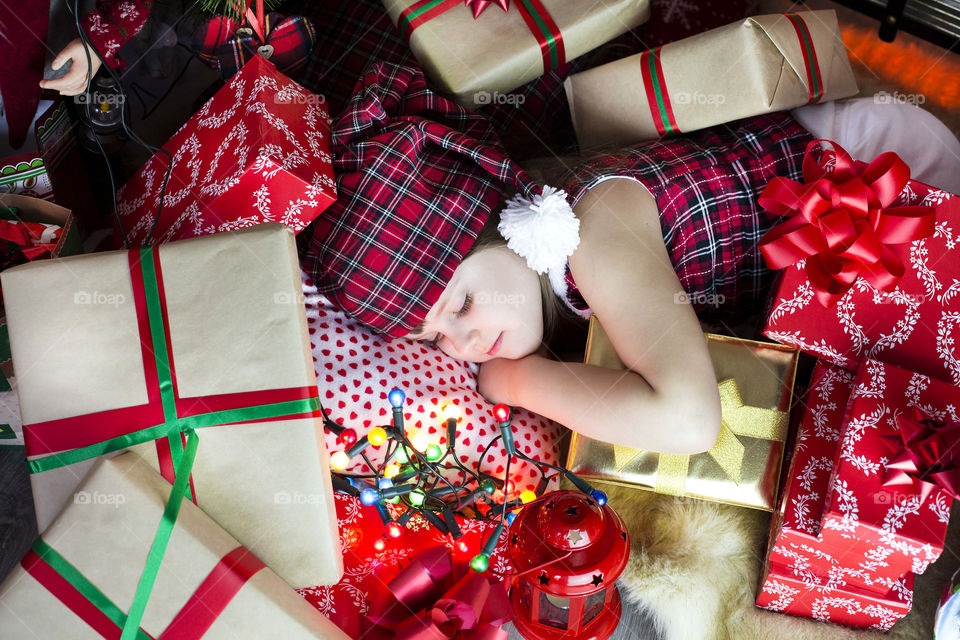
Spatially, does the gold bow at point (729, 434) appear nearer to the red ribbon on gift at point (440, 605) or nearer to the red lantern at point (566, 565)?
the red lantern at point (566, 565)

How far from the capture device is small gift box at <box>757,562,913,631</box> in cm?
108

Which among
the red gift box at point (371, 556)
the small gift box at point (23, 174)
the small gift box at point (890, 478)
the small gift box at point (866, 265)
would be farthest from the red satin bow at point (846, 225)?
the small gift box at point (23, 174)

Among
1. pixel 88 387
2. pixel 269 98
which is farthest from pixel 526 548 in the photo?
pixel 269 98

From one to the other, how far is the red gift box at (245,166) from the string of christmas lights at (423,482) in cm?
33

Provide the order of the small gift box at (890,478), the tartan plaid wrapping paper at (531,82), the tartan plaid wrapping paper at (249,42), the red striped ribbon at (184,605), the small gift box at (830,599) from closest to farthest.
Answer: the red striped ribbon at (184,605), the small gift box at (890,478), the small gift box at (830,599), the tartan plaid wrapping paper at (249,42), the tartan plaid wrapping paper at (531,82)

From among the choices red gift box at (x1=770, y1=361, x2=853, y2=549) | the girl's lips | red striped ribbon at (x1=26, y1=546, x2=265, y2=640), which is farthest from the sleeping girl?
red striped ribbon at (x1=26, y1=546, x2=265, y2=640)

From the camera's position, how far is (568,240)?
3.70 feet

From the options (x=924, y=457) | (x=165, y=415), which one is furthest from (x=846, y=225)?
(x=165, y=415)

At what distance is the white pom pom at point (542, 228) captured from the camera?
3.66ft

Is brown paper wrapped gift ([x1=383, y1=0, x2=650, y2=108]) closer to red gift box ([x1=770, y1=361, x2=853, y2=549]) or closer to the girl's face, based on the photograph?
the girl's face

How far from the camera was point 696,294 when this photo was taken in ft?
4.36

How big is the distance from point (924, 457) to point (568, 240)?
59 cm

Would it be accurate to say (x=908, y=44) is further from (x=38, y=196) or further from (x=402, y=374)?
(x=38, y=196)

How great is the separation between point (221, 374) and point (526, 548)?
0.49m
